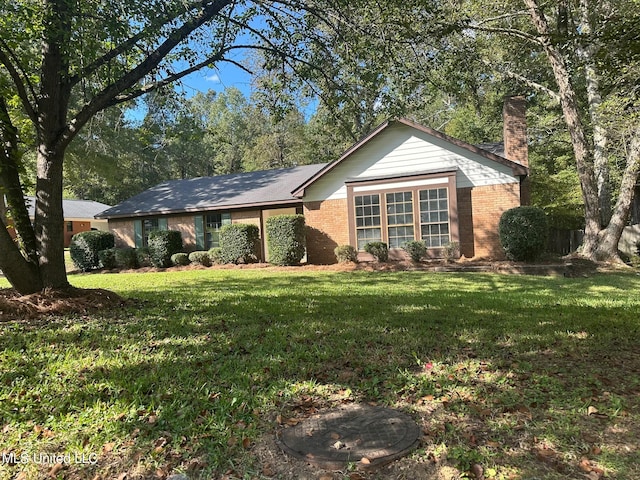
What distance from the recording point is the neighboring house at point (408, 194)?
1394 cm

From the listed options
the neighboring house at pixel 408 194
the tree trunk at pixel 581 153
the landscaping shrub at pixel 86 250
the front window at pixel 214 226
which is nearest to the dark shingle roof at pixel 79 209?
the landscaping shrub at pixel 86 250

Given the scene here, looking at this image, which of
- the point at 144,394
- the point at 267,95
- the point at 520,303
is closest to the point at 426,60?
the point at 267,95

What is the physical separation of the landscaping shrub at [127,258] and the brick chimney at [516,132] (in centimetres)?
1503

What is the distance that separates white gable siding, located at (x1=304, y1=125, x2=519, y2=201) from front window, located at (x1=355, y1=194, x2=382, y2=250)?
2.61ft

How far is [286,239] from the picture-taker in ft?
49.2

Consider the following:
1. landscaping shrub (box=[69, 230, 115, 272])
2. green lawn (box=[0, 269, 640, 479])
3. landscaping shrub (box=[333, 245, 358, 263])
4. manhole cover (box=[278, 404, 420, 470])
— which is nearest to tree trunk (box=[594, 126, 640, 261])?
green lawn (box=[0, 269, 640, 479])

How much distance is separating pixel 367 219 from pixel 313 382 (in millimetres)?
11707

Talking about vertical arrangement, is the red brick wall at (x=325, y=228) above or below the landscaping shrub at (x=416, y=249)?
above

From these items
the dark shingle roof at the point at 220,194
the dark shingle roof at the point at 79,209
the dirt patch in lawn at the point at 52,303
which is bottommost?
the dirt patch in lawn at the point at 52,303

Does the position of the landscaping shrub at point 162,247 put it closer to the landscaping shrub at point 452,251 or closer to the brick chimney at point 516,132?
the landscaping shrub at point 452,251

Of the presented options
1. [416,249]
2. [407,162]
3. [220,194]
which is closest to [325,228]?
[416,249]

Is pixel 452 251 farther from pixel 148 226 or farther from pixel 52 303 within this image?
pixel 148 226

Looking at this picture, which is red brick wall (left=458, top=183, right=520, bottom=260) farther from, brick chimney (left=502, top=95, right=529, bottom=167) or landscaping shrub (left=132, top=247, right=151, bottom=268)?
landscaping shrub (left=132, top=247, right=151, bottom=268)

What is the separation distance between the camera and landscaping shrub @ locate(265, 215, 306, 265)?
15.0 m
